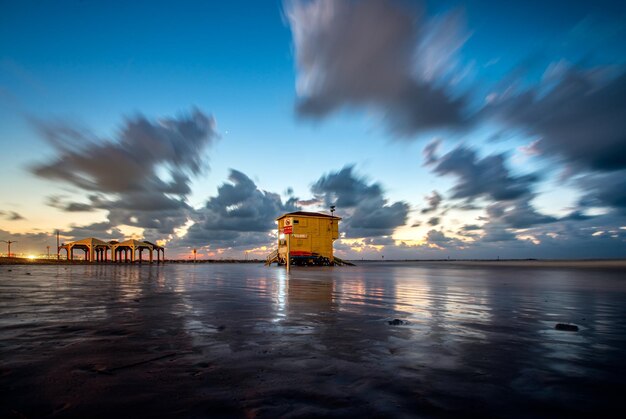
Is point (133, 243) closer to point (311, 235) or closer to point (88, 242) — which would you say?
point (88, 242)

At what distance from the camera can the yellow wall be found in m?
56.3

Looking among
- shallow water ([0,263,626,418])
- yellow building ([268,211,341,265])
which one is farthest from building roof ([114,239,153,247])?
shallow water ([0,263,626,418])

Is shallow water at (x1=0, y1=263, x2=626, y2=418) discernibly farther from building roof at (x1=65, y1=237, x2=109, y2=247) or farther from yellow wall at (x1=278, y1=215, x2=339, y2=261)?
building roof at (x1=65, y1=237, x2=109, y2=247)

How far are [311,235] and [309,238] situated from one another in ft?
2.15

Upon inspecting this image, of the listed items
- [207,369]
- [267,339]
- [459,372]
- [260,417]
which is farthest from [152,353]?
[459,372]

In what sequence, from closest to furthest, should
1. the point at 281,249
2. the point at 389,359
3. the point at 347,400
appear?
the point at 347,400, the point at 389,359, the point at 281,249

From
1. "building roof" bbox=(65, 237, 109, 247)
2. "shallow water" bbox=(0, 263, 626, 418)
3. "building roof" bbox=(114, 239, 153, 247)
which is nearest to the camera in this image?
"shallow water" bbox=(0, 263, 626, 418)

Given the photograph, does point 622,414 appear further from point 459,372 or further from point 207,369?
point 207,369

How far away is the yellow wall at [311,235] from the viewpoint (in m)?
56.3

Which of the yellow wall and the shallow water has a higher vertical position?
the yellow wall

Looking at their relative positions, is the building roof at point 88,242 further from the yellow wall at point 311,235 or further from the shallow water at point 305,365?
the shallow water at point 305,365

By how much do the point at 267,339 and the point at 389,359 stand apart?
2.24 metres

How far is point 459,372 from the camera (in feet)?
13.8

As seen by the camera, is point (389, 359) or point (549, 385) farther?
point (389, 359)
